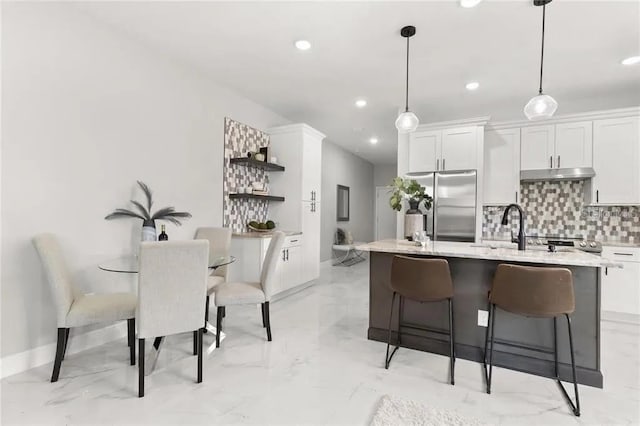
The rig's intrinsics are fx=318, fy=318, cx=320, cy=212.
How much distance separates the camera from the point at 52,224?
245 cm

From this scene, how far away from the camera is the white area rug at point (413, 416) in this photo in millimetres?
1773

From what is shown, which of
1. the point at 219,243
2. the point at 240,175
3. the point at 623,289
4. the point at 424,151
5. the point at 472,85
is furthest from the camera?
the point at 424,151

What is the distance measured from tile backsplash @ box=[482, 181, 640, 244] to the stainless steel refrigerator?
76 cm

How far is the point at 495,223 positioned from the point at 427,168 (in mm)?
1347

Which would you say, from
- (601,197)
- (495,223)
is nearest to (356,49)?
(495,223)

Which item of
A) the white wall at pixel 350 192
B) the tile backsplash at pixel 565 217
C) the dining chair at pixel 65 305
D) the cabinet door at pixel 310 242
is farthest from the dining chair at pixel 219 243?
the tile backsplash at pixel 565 217

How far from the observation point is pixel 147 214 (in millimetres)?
3014

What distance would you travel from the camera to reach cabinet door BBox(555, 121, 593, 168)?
4059mm

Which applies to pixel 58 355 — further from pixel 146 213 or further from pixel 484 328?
pixel 484 328

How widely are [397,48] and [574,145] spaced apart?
285 cm

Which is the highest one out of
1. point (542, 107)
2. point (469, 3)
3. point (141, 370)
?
point (469, 3)

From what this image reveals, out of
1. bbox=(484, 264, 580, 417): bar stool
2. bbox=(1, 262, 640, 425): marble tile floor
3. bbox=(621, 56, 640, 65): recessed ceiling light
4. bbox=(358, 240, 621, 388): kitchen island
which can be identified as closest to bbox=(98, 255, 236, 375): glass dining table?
bbox=(1, 262, 640, 425): marble tile floor

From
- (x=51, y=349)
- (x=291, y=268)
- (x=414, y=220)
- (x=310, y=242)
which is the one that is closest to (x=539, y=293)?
(x=414, y=220)

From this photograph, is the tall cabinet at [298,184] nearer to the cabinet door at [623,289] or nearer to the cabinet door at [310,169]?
the cabinet door at [310,169]
